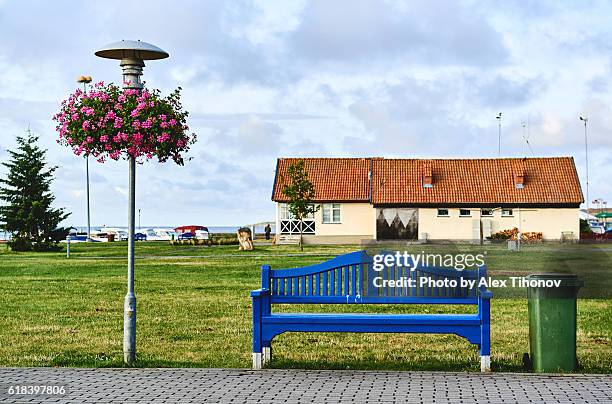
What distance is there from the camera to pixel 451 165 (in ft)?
207

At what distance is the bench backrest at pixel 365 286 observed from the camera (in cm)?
1032

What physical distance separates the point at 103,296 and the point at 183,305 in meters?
2.84

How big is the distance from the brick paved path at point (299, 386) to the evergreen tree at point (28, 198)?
161ft

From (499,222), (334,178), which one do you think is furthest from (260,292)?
(334,178)

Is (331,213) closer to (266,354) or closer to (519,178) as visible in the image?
(519,178)

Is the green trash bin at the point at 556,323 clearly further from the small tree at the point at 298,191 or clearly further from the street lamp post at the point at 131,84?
the small tree at the point at 298,191

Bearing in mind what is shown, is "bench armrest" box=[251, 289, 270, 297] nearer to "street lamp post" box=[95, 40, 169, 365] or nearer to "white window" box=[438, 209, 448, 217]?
"street lamp post" box=[95, 40, 169, 365]

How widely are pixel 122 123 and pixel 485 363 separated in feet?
15.1

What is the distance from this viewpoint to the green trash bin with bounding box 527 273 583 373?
9797mm

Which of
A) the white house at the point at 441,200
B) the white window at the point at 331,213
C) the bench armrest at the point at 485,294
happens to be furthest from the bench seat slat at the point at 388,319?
the white window at the point at 331,213

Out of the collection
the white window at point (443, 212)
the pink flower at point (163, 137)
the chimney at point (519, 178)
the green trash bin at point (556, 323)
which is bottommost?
the green trash bin at point (556, 323)

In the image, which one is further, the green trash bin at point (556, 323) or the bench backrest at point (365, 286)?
the bench backrest at point (365, 286)

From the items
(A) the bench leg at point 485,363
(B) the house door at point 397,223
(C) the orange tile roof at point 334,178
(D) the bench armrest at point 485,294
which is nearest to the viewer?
(D) the bench armrest at point 485,294

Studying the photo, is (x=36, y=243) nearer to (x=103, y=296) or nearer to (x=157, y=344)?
(x=103, y=296)
